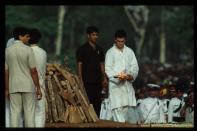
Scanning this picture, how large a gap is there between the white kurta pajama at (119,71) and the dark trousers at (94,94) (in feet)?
0.87

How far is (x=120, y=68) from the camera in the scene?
19.9m

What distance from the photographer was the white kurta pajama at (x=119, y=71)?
19.9 metres

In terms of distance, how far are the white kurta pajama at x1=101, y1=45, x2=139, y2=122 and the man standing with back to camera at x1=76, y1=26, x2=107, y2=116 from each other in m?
0.22

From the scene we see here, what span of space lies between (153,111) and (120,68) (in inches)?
72.0

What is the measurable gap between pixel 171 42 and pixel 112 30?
13177 mm

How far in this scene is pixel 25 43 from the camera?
17500 mm

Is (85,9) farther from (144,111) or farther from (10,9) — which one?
(144,111)

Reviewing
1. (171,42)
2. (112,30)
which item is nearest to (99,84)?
(112,30)

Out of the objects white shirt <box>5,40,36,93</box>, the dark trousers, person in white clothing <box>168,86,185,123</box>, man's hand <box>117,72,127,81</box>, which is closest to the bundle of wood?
the dark trousers

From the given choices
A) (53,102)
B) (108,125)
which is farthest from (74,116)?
(108,125)

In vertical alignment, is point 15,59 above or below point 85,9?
below

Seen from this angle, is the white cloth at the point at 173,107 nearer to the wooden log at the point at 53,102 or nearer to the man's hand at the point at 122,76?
the man's hand at the point at 122,76

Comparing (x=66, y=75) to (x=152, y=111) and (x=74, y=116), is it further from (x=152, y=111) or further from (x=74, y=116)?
(x=152, y=111)

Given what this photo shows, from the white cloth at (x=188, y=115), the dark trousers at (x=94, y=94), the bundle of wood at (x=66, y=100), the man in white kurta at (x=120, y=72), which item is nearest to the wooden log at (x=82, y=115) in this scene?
the bundle of wood at (x=66, y=100)
